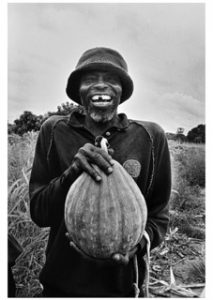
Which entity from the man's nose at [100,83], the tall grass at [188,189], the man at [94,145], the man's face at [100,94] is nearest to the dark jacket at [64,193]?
the man at [94,145]

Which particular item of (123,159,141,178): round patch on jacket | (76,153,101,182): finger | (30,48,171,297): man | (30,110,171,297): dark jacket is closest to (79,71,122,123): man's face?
(30,48,171,297): man

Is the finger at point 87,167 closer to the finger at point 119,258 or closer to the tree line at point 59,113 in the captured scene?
the finger at point 119,258

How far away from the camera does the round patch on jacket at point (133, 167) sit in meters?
1.98

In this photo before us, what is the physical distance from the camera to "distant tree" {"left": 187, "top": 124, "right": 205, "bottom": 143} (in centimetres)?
242

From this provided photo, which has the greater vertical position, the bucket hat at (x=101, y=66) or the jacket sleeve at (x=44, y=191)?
the bucket hat at (x=101, y=66)

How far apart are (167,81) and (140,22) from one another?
0.46m

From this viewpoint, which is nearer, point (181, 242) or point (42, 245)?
point (181, 242)

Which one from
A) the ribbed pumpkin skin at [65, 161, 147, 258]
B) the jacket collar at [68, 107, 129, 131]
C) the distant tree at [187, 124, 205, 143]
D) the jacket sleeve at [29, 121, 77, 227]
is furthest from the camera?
the distant tree at [187, 124, 205, 143]

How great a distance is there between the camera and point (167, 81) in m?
2.42

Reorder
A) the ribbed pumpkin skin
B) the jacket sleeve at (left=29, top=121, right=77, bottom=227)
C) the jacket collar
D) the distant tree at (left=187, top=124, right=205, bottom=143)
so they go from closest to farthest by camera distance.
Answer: the ribbed pumpkin skin, the jacket sleeve at (left=29, top=121, right=77, bottom=227), the jacket collar, the distant tree at (left=187, top=124, right=205, bottom=143)

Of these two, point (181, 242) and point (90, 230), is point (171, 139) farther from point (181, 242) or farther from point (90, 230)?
point (90, 230)

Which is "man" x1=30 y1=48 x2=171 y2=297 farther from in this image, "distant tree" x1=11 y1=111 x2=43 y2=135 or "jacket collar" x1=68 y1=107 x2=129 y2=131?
"distant tree" x1=11 y1=111 x2=43 y2=135

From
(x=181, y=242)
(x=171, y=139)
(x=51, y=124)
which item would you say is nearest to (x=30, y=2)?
(x=51, y=124)

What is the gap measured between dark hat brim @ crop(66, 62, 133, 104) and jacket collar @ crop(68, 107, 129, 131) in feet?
0.41
